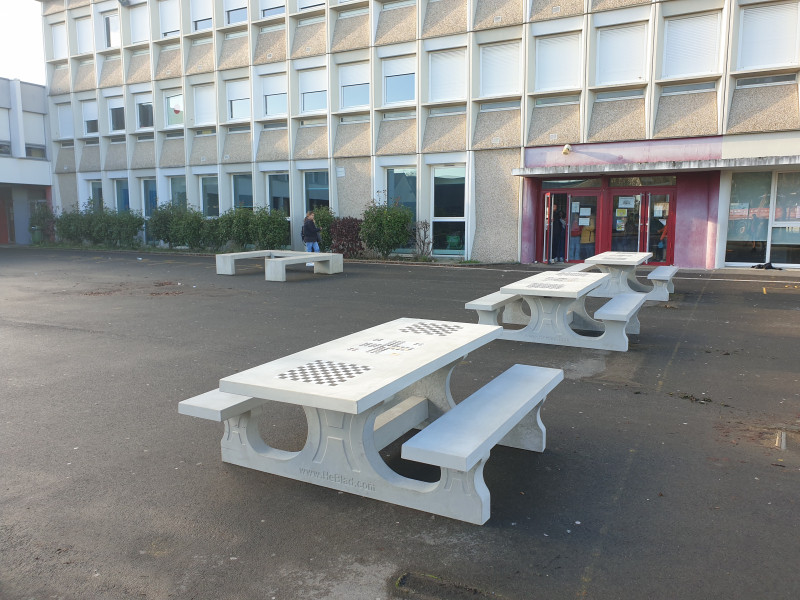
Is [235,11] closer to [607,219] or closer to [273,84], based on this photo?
[273,84]

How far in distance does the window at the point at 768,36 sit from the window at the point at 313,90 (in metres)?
12.9

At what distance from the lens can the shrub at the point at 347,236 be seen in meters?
21.6

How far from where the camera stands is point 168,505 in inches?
144

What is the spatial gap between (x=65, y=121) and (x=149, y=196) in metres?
6.45

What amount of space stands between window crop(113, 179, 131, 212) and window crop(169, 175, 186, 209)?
327 cm

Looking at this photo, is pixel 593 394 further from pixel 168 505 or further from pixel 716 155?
pixel 716 155

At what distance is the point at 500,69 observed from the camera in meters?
19.8

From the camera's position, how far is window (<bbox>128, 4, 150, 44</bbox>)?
2741cm

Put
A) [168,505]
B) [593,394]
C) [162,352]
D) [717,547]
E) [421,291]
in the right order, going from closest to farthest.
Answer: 1. [717,547]
2. [168,505]
3. [593,394]
4. [162,352]
5. [421,291]

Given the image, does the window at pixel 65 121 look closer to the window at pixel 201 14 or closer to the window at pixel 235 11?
the window at pixel 201 14

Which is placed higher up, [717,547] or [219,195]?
[219,195]

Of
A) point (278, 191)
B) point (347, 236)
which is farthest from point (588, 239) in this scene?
point (278, 191)

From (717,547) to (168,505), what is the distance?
9.34 feet

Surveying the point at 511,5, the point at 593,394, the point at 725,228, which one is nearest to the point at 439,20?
the point at 511,5
